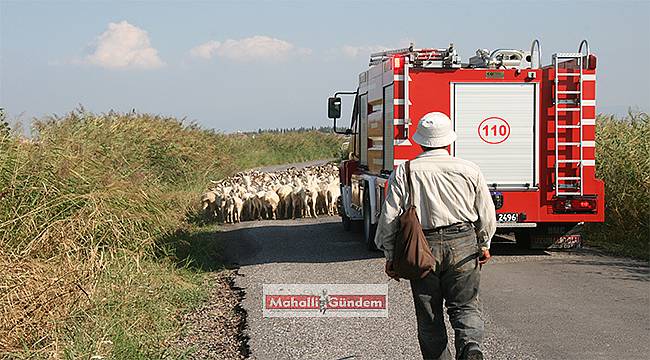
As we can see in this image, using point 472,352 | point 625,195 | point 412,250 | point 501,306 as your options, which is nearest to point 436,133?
point 412,250

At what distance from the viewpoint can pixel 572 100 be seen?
1423cm

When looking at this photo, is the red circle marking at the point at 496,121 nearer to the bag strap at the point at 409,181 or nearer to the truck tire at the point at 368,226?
the truck tire at the point at 368,226

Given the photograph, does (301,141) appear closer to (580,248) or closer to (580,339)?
(580,248)

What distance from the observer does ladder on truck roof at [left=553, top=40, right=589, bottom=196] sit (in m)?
14.1

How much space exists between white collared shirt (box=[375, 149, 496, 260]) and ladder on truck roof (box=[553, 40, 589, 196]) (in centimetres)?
688

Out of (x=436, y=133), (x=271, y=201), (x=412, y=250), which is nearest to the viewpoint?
(x=412, y=250)

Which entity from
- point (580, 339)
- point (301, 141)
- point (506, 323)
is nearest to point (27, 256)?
point (506, 323)

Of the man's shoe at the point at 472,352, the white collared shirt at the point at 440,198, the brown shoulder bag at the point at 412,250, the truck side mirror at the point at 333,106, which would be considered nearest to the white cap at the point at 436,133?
the white collared shirt at the point at 440,198

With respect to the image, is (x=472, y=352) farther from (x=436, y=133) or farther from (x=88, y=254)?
(x=88, y=254)

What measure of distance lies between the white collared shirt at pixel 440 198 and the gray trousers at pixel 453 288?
11 cm

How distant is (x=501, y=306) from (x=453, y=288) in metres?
3.95

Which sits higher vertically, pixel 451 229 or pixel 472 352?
pixel 451 229

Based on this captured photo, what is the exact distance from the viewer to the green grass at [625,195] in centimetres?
1662

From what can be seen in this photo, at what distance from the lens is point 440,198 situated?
7.54m
